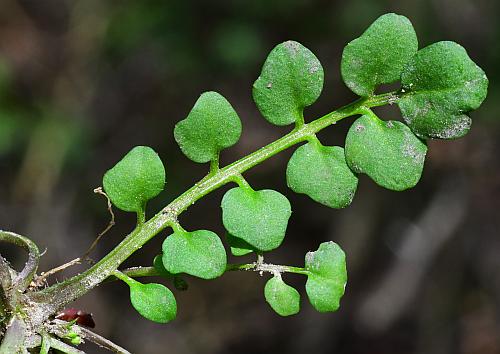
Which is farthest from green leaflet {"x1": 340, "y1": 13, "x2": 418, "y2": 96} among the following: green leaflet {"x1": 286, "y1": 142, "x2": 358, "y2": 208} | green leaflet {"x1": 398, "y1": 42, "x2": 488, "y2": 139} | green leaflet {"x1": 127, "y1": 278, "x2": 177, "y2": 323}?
green leaflet {"x1": 127, "y1": 278, "x2": 177, "y2": 323}

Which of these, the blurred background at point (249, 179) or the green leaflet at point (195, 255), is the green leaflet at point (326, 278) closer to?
the green leaflet at point (195, 255)

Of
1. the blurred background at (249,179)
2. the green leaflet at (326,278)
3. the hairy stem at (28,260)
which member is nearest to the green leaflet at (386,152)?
the green leaflet at (326,278)

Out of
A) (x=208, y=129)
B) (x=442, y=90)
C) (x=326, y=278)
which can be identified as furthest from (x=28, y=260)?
(x=442, y=90)

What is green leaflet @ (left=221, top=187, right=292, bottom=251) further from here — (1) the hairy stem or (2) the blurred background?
(2) the blurred background

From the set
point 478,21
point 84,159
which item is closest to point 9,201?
point 84,159

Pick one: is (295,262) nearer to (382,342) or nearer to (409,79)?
(382,342)

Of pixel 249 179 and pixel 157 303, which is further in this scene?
pixel 249 179

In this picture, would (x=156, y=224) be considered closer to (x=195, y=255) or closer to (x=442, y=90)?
(x=195, y=255)
